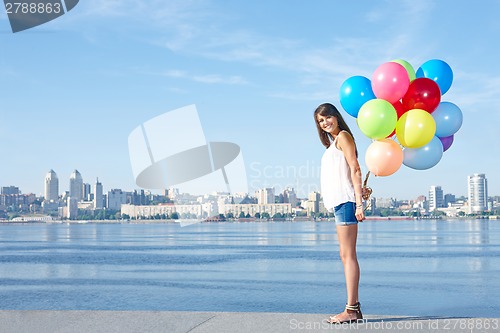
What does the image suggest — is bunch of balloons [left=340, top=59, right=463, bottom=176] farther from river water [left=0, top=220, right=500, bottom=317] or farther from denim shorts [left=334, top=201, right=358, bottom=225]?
river water [left=0, top=220, right=500, bottom=317]

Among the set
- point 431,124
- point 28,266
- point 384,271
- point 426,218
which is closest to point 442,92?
point 431,124

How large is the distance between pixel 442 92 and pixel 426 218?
154 m

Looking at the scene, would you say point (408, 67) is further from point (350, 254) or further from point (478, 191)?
point (478, 191)

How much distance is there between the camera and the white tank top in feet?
16.2

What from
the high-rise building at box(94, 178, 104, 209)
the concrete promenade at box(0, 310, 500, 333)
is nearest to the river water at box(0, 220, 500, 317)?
the concrete promenade at box(0, 310, 500, 333)

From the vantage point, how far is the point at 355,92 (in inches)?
219

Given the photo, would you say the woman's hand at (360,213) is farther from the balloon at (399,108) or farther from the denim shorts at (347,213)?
the balloon at (399,108)

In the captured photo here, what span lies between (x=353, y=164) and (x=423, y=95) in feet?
3.39

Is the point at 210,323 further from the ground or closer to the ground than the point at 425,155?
closer to the ground

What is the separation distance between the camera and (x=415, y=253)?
39000 millimetres

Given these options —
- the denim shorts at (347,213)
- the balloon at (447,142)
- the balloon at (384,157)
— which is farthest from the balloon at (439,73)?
the denim shorts at (347,213)

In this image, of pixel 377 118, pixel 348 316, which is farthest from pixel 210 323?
pixel 377 118

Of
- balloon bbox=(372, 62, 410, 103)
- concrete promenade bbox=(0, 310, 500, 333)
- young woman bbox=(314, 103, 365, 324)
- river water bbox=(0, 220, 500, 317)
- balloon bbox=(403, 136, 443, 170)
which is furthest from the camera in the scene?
river water bbox=(0, 220, 500, 317)

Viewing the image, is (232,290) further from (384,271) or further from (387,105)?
(387,105)
